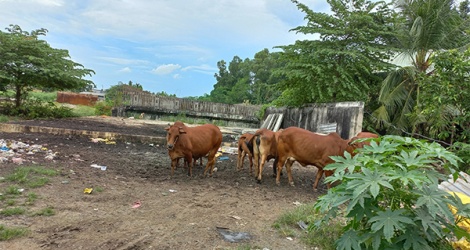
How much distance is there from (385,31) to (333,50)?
2.12 metres

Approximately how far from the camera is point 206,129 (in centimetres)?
707

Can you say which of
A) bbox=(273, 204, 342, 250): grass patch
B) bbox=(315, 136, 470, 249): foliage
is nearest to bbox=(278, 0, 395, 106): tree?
bbox=(273, 204, 342, 250): grass patch

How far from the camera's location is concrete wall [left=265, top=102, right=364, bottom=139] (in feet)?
29.7

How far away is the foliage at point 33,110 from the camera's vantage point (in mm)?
13476

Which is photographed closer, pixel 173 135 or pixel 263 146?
pixel 173 135

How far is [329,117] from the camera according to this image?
10164 mm

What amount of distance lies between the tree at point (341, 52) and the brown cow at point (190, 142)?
209 inches

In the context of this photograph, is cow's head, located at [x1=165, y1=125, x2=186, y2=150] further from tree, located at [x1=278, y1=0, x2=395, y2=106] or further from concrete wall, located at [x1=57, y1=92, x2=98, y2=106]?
concrete wall, located at [x1=57, y1=92, x2=98, y2=106]

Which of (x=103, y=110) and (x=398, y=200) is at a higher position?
(x=103, y=110)

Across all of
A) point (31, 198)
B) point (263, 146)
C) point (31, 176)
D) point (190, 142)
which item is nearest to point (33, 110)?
point (31, 176)

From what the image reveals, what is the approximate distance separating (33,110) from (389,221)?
1484 cm

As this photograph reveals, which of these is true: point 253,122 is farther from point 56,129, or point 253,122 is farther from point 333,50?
point 56,129

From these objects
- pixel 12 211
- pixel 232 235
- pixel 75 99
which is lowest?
pixel 232 235

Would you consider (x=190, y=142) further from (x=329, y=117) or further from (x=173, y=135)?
(x=329, y=117)
